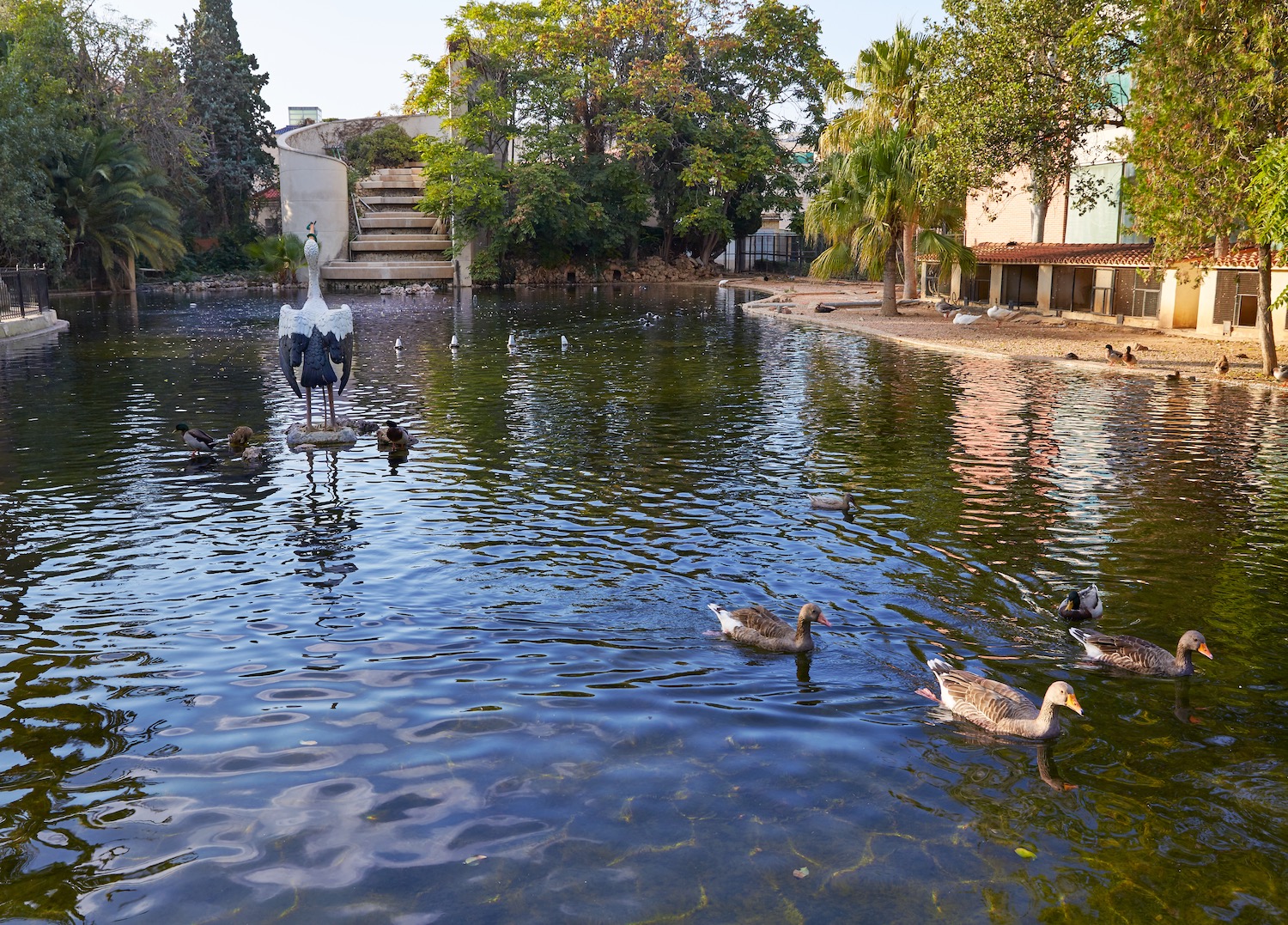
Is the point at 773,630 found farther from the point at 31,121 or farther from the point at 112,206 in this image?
the point at 112,206

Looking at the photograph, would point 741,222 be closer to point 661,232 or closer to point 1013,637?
point 661,232

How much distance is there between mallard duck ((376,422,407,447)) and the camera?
16.8m

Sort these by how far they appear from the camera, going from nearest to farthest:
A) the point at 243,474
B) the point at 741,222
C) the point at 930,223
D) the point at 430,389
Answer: the point at 243,474 < the point at 430,389 < the point at 930,223 < the point at 741,222

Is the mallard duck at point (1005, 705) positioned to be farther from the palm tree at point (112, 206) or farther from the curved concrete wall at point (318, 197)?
the curved concrete wall at point (318, 197)

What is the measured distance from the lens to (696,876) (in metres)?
6.15

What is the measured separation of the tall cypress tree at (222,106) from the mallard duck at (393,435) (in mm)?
56050

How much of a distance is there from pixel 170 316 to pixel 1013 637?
129 ft

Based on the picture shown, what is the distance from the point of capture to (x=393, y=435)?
1677 cm

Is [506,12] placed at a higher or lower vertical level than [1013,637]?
higher

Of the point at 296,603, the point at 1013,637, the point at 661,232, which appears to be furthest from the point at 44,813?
the point at 661,232

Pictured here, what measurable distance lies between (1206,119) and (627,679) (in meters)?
20.2

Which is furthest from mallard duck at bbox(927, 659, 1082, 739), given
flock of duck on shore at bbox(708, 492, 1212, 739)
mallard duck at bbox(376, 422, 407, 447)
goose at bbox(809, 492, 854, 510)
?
mallard duck at bbox(376, 422, 407, 447)

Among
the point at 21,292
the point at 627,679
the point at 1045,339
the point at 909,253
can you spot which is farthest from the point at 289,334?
the point at 909,253

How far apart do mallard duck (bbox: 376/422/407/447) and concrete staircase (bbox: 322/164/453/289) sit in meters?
47.2
